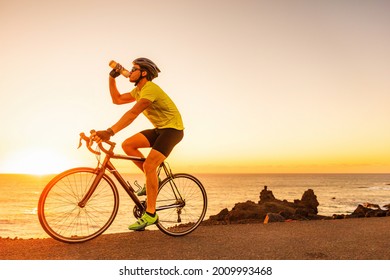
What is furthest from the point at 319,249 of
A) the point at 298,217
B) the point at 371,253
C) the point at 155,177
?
the point at 298,217

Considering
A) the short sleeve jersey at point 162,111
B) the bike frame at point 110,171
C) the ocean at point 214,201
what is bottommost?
the ocean at point 214,201

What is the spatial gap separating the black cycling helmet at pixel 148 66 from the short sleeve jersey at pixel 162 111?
0.86 feet

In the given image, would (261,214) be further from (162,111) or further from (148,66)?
(148,66)

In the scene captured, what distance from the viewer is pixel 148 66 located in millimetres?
5648

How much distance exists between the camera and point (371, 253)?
5.24m

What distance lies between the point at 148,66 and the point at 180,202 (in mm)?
2222

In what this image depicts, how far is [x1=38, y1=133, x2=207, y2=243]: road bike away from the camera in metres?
5.07

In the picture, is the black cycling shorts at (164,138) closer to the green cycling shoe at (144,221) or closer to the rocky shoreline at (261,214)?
the green cycling shoe at (144,221)

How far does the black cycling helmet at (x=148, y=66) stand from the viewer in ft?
18.5

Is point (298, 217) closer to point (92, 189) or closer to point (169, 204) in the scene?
point (169, 204)

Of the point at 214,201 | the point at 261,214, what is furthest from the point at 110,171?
the point at 214,201

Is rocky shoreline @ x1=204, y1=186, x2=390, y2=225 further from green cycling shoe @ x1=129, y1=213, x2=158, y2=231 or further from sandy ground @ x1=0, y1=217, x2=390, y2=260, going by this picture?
green cycling shoe @ x1=129, y1=213, x2=158, y2=231

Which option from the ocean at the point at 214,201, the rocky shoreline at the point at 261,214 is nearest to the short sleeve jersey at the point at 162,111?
the rocky shoreline at the point at 261,214
